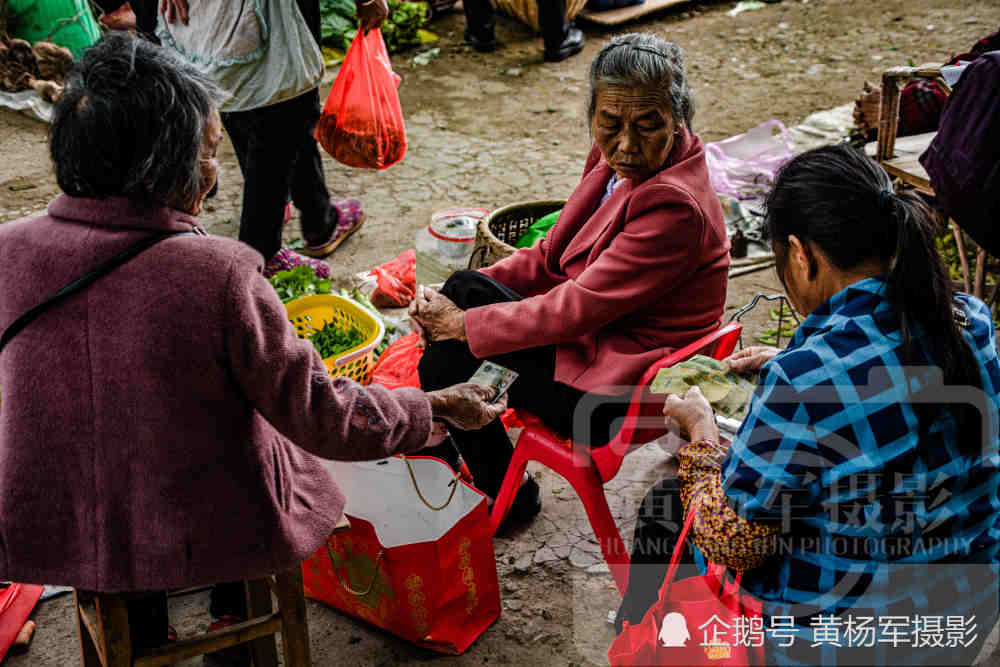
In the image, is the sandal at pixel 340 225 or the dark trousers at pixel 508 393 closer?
the dark trousers at pixel 508 393

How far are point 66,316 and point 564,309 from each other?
1.26 meters

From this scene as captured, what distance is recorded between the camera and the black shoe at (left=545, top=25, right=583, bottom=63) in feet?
23.6

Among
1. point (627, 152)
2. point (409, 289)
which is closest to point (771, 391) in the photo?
point (627, 152)

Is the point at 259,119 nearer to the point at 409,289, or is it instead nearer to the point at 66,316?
the point at 409,289

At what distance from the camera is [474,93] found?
669 cm

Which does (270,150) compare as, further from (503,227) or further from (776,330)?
(776,330)

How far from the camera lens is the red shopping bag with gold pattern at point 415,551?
7.55ft

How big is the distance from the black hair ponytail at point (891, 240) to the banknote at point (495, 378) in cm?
99

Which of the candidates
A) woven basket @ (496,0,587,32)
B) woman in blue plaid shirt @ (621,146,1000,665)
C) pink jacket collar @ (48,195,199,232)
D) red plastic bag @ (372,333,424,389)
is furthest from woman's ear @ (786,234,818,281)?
woven basket @ (496,0,587,32)

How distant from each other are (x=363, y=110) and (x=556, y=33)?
3638 mm

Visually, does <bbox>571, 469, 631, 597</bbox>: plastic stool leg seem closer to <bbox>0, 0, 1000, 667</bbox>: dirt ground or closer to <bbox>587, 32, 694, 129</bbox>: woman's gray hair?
<bbox>0, 0, 1000, 667</bbox>: dirt ground

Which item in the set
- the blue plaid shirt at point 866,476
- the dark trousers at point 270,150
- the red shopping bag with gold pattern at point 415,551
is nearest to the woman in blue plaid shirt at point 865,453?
the blue plaid shirt at point 866,476

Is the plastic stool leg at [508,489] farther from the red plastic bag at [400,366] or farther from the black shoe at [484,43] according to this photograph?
the black shoe at [484,43]

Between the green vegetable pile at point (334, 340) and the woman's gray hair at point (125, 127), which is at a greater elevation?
the woman's gray hair at point (125, 127)
